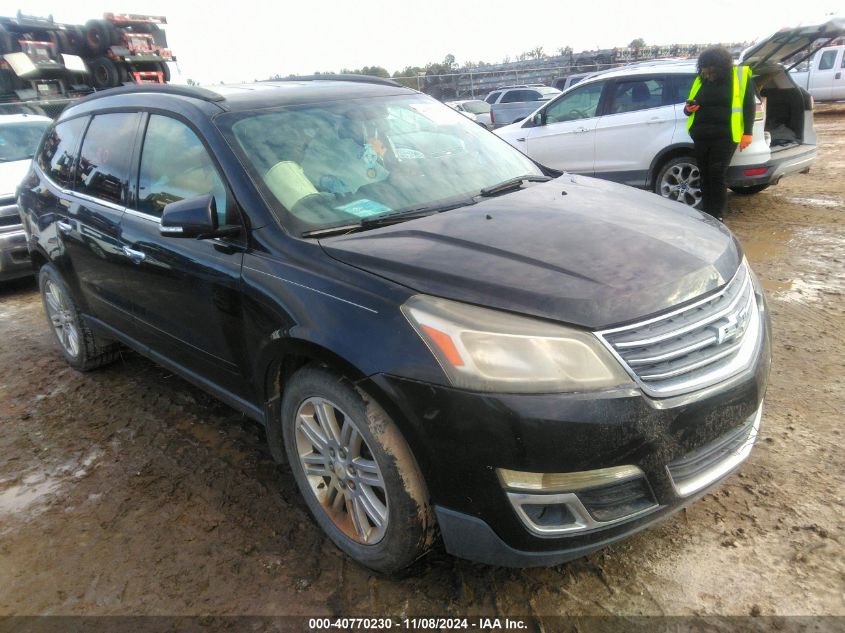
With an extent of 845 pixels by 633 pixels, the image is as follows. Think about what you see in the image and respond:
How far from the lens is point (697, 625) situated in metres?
2.03

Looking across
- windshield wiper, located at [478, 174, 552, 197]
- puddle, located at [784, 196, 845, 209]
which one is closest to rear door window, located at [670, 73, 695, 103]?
puddle, located at [784, 196, 845, 209]

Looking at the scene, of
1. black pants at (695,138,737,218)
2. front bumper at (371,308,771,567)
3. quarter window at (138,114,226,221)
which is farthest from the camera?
black pants at (695,138,737,218)

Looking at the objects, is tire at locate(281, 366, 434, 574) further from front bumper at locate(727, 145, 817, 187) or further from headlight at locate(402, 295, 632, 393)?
front bumper at locate(727, 145, 817, 187)

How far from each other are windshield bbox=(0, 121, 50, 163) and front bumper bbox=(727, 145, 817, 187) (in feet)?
26.6

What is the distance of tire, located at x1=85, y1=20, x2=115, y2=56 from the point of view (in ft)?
51.8

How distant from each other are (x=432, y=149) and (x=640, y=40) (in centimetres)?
4279

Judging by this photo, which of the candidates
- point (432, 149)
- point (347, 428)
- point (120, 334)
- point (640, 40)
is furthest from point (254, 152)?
point (640, 40)

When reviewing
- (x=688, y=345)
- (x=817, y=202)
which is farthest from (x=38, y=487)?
(x=817, y=202)

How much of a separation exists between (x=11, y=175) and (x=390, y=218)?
19.9ft

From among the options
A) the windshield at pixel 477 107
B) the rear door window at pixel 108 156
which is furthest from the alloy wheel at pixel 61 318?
the windshield at pixel 477 107

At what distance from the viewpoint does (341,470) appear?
93.0 inches

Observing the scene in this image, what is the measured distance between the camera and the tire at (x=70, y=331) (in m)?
4.27

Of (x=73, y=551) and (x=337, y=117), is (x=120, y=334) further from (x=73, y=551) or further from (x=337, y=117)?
(x=337, y=117)

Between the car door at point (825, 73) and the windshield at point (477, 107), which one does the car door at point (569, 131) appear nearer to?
the windshield at point (477, 107)
